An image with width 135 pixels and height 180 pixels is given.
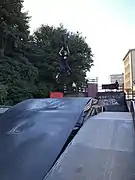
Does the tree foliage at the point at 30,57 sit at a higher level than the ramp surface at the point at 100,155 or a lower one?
higher

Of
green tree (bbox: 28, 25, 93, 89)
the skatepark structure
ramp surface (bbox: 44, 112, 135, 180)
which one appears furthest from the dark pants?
ramp surface (bbox: 44, 112, 135, 180)

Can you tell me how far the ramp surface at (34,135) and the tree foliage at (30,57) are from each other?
9.36 m

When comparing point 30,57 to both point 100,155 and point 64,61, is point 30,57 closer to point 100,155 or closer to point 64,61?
point 64,61

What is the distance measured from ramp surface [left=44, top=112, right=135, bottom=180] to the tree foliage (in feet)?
34.0

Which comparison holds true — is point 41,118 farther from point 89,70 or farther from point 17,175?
point 89,70

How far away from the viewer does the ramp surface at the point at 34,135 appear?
8.87 feet

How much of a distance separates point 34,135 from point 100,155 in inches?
36.4

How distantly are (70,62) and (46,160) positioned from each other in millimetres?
18942

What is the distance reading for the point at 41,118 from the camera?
12.0ft

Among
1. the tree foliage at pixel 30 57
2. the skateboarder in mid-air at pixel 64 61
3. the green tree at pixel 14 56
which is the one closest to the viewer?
the green tree at pixel 14 56

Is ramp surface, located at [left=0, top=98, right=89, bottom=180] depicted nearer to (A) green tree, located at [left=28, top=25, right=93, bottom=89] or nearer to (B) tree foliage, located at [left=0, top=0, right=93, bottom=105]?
(B) tree foliage, located at [left=0, top=0, right=93, bottom=105]

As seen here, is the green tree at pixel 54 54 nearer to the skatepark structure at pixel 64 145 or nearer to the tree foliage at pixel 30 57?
the tree foliage at pixel 30 57

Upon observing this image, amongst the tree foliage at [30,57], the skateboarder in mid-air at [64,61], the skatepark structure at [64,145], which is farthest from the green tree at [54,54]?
the skatepark structure at [64,145]

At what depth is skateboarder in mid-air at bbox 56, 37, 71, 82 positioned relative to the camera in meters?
20.2
